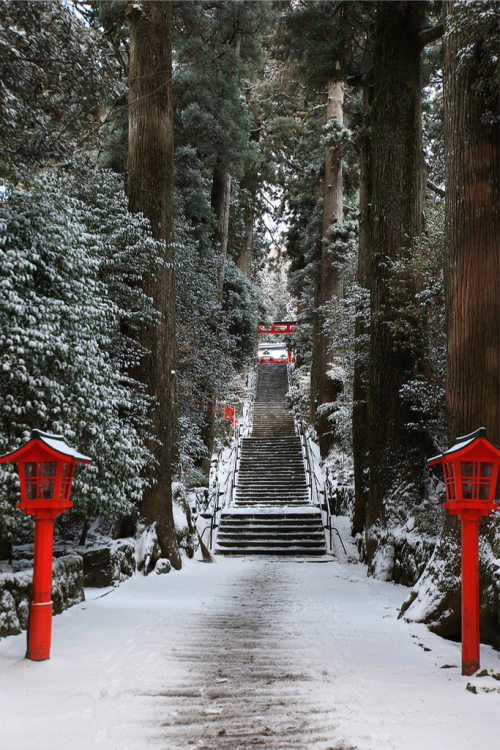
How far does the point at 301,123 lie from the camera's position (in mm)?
19656

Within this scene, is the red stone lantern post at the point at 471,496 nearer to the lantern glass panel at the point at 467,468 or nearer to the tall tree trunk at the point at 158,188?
the lantern glass panel at the point at 467,468

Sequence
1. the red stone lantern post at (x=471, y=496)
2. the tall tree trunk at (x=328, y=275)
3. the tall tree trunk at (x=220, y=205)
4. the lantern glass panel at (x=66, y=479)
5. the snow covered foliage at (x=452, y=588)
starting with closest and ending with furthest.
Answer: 1. the red stone lantern post at (x=471, y=496)
2. the lantern glass panel at (x=66, y=479)
3. the snow covered foliage at (x=452, y=588)
4. the tall tree trunk at (x=220, y=205)
5. the tall tree trunk at (x=328, y=275)

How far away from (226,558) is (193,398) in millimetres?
3820

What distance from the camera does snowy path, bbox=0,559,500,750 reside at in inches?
96.3

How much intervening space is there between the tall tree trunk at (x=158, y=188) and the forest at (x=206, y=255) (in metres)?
0.03

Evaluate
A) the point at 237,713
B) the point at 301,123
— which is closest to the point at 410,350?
the point at 237,713

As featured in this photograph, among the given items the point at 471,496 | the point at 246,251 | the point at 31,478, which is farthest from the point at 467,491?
the point at 246,251

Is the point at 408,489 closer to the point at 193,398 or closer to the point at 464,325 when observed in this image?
the point at 464,325

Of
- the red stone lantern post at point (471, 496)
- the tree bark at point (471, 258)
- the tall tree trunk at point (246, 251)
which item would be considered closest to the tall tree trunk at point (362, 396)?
the tree bark at point (471, 258)

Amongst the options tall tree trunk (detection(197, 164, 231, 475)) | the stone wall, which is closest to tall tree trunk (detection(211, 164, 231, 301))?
tall tree trunk (detection(197, 164, 231, 475))

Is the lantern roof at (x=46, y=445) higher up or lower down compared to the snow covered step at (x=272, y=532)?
higher up

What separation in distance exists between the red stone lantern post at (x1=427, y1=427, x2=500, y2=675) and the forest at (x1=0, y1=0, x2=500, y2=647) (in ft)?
2.07

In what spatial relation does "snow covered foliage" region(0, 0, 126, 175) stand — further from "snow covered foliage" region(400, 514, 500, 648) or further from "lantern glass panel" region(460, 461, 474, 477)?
"snow covered foliage" region(400, 514, 500, 648)

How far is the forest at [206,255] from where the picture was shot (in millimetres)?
4598
